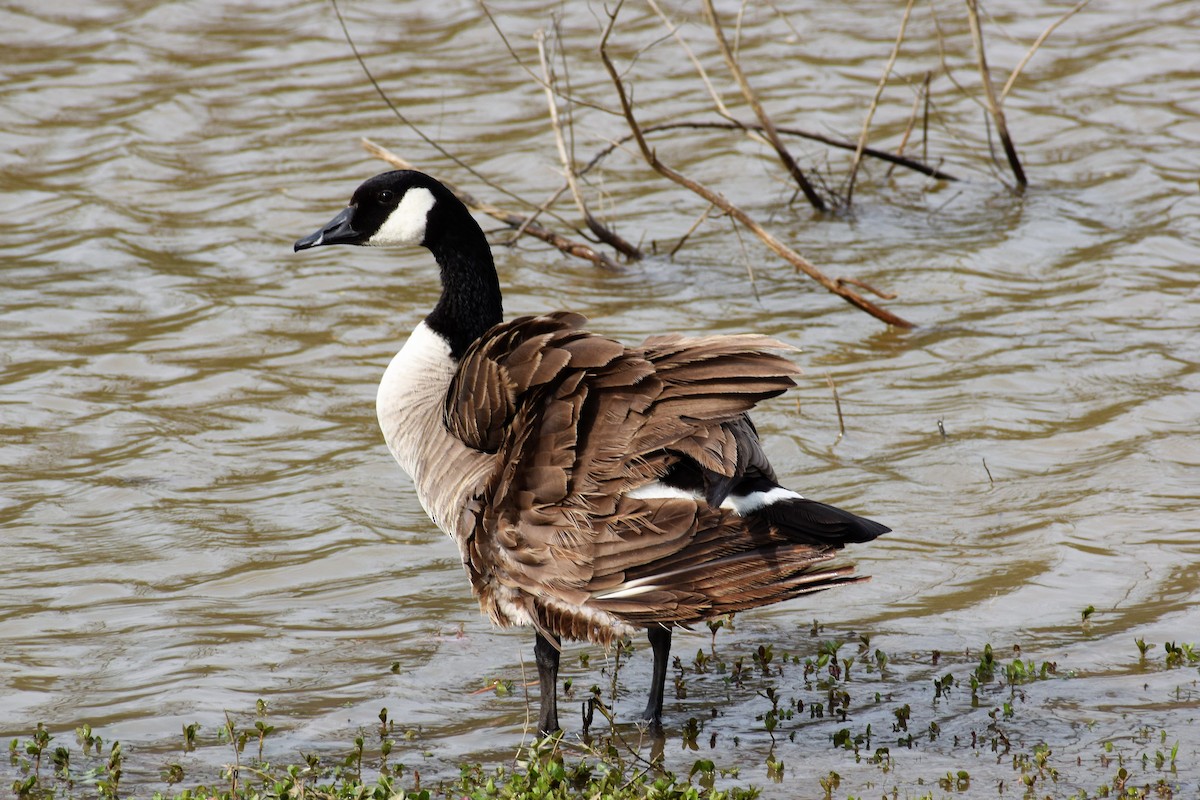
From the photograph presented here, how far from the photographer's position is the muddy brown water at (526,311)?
514 centimetres

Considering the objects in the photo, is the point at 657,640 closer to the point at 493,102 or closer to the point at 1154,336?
the point at 1154,336

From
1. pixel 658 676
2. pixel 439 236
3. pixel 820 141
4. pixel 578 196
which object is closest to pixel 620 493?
pixel 658 676

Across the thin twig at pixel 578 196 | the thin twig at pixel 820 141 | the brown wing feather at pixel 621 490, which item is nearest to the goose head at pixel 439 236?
the brown wing feather at pixel 621 490

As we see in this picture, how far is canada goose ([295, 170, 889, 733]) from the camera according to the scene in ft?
13.5

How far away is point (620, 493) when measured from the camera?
4.25 metres

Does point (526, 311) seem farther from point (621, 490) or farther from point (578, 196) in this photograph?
point (621, 490)

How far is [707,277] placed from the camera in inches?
379

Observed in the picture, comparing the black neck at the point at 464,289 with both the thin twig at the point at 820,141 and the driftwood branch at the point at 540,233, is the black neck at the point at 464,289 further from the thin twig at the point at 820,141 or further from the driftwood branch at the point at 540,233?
the thin twig at the point at 820,141

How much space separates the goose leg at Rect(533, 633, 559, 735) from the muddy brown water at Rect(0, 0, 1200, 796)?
14cm

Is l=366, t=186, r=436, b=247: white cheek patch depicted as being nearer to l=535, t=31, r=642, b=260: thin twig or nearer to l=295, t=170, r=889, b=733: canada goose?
l=295, t=170, r=889, b=733: canada goose

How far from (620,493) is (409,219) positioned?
6.30 ft

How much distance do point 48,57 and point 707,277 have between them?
6.85 metres

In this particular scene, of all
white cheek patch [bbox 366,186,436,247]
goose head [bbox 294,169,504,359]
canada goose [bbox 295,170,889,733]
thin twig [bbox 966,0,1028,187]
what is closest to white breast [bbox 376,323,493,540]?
canada goose [bbox 295,170,889,733]

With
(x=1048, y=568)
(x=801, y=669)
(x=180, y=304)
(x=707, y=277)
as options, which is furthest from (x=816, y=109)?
(x=801, y=669)
